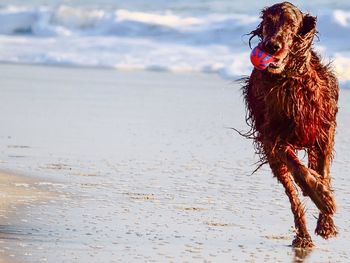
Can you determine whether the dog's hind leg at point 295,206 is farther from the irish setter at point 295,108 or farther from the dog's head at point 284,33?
the dog's head at point 284,33

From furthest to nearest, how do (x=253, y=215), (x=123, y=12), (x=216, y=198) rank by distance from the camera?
(x=123, y=12) → (x=216, y=198) → (x=253, y=215)

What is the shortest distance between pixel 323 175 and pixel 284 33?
3.45 feet

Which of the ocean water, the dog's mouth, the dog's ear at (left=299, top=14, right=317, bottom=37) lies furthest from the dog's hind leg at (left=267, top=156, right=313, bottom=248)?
the ocean water

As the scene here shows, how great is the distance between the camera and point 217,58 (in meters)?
17.6

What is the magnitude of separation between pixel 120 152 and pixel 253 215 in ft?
8.01

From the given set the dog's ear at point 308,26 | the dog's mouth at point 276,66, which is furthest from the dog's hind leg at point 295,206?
the dog's ear at point 308,26

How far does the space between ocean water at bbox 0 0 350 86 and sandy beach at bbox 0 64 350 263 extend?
11.7 feet

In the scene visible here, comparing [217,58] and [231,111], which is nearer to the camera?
[231,111]

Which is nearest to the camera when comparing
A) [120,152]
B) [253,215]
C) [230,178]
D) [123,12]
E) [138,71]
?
[253,215]

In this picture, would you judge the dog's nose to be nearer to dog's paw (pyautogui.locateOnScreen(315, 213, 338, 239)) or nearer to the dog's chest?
the dog's chest

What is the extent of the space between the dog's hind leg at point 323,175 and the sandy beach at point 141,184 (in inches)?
2.8

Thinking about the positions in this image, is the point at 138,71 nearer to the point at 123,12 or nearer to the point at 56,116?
the point at 56,116

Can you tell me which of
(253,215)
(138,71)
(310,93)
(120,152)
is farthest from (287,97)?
(138,71)

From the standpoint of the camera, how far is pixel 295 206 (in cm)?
643
